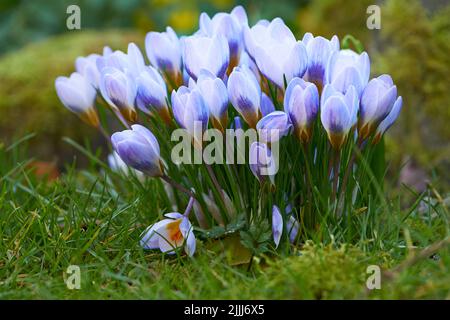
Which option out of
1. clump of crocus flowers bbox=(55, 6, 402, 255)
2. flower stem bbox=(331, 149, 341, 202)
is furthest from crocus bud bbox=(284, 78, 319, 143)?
flower stem bbox=(331, 149, 341, 202)

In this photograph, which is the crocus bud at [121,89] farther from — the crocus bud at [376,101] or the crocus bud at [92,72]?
the crocus bud at [376,101]

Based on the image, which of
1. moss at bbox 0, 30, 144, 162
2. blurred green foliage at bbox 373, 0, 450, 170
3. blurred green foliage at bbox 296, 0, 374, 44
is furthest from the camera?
blurred green foliage at bbox 296, 0, 374, 44

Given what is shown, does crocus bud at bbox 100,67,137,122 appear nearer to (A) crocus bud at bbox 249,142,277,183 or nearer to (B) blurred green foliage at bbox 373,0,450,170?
(A) crocus bud at bbox 249,142,277,183

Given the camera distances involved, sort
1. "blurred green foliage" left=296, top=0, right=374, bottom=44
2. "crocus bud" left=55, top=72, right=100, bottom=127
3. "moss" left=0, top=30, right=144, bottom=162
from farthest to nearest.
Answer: "blurred green foliage" left=296, top=0, right=374, bottom=44 → "moss" left=0, top=30, right=144, bottom=162 → "crocus bud" left=55, top=72, right=100, bottom=127

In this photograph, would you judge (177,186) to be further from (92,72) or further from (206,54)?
(92,72)

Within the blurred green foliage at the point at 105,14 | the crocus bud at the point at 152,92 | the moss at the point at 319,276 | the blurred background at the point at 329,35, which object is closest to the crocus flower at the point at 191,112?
the crocus bud at the point at 152,92

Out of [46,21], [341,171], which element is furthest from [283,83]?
[46,21]

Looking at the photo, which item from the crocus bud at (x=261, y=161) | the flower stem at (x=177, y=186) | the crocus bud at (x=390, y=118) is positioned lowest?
the flower stem at (x=177, y=186)
